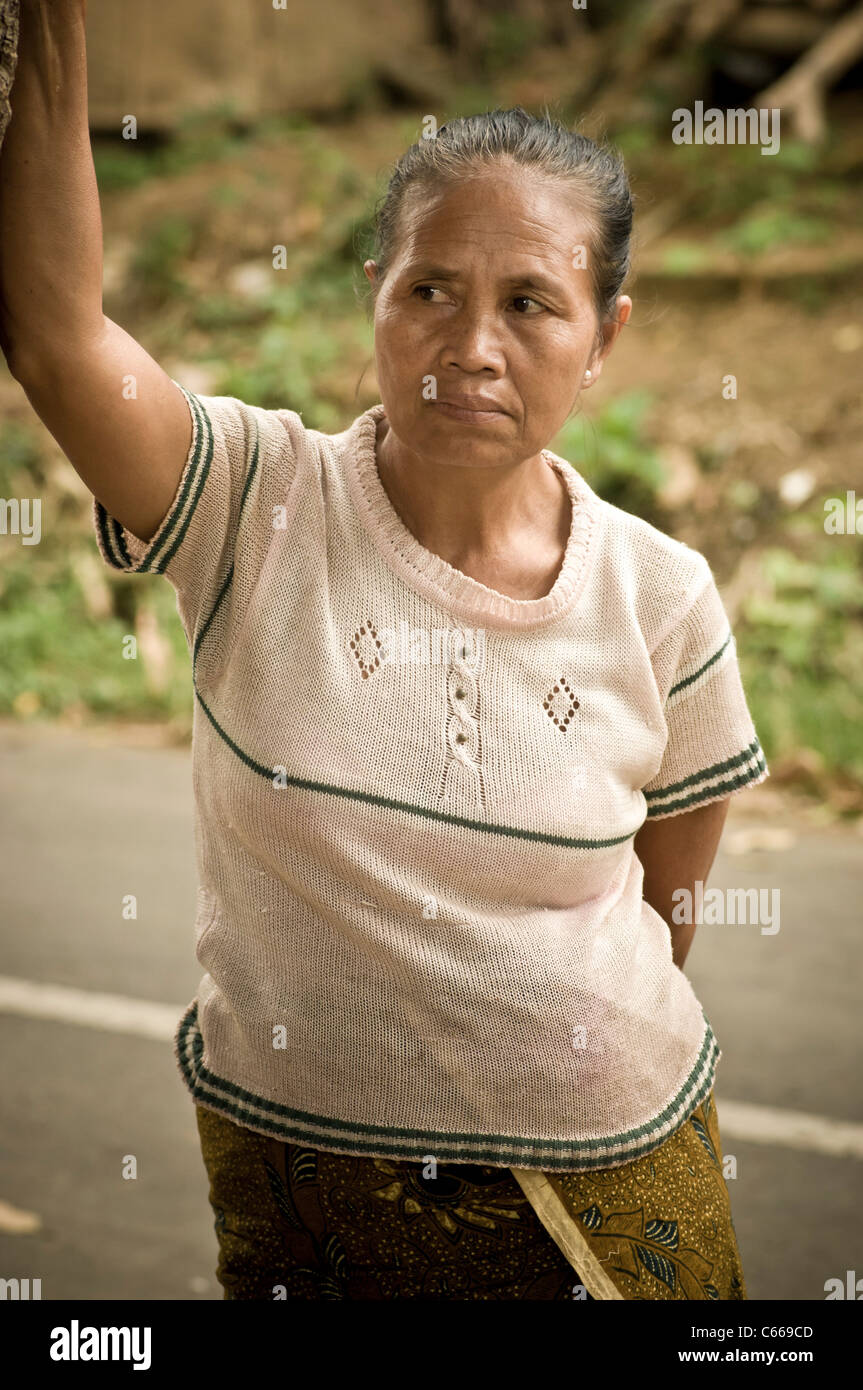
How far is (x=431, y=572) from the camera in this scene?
1.56 m

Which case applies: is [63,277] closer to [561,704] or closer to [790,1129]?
[561,704]

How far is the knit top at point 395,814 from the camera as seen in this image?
1.48m

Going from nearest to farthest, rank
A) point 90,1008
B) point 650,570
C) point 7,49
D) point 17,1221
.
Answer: point 7,49 → point 650,570 → point 17,1221 → point 90,1008

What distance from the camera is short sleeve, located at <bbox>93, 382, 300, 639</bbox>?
144 cm

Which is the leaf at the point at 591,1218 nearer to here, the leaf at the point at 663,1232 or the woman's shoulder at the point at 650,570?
the leaf at the point at 663,1232

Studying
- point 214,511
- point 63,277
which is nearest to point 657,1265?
point 214,511

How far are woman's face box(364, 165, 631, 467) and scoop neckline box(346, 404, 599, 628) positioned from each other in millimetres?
67

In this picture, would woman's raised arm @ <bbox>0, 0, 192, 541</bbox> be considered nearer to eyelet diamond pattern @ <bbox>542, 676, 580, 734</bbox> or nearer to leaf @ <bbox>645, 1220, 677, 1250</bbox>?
eyelet diamond pattern @ <bbox>542, 676, 580, 734</bbox>

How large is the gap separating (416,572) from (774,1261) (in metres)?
2.10

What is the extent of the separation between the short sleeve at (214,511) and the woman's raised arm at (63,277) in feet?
0.23

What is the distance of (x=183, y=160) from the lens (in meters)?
10.4

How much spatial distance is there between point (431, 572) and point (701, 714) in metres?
0.40

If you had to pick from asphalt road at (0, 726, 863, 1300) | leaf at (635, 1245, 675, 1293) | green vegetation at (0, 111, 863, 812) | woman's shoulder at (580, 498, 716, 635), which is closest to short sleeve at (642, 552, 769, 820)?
woman's shoulder at (580, 498, 716, 635)
